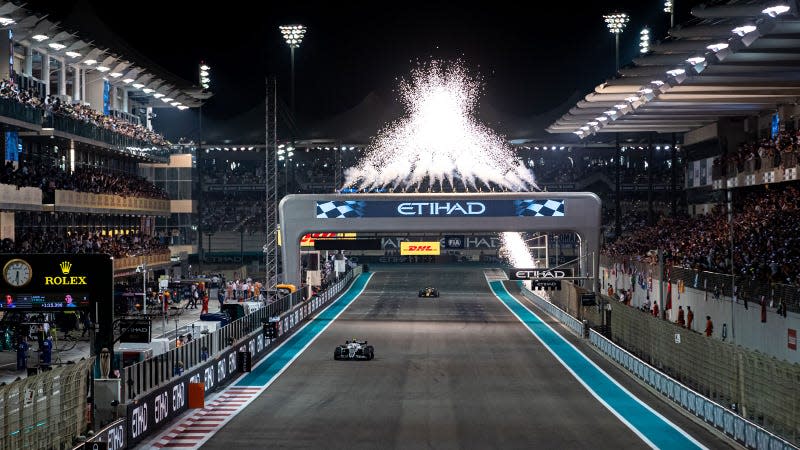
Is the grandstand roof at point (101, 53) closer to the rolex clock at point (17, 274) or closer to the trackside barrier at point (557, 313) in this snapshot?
the trackside barrier at point (557, 313)

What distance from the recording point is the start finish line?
56031 millimetres

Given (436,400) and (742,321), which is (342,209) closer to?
(742,321)

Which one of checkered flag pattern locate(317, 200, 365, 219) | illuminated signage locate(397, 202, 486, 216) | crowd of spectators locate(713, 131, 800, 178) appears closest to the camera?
crowd of spectators locate(713, 131, 800, 178)

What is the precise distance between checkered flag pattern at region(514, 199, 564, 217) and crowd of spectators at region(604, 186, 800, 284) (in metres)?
5.75

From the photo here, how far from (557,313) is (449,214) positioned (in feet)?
26.0

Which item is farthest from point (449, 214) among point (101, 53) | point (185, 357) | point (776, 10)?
point (185, 357)

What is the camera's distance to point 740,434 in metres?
23.0

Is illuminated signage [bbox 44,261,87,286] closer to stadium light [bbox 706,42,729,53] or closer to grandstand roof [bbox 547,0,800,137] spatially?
grandstand roof [bbox 547,0,800,137]

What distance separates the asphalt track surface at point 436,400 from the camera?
80.0ft

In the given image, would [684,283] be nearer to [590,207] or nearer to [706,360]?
[590,207]

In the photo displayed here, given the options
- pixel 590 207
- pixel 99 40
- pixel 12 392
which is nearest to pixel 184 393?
pixel 12 392

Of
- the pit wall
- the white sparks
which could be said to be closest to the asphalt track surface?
the pit wall

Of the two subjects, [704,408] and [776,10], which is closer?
[704,408]

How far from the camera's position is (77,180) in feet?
187
